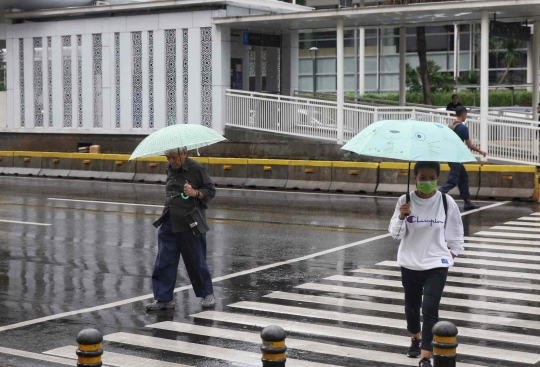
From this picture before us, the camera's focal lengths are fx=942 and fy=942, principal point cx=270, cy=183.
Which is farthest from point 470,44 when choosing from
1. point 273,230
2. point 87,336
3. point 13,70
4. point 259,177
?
point 87,336

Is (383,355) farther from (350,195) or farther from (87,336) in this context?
(350,195)

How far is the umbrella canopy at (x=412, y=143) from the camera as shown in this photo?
7234 mm

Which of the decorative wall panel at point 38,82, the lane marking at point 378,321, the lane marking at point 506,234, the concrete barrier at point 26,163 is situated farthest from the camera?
the decorative wall panel at point 38,82

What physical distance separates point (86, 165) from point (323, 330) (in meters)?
20.4

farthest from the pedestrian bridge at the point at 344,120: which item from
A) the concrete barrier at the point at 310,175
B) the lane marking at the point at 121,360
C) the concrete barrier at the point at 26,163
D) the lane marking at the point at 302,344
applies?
the lane marking at the point at 121,360

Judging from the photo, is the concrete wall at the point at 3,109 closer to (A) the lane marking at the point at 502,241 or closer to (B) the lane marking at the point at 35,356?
(A) the lane marking at the point at 502,241

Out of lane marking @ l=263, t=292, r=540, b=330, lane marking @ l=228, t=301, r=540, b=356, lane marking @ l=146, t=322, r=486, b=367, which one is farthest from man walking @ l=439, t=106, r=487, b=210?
lane marking @ l=146, t=322, r=486, b=367

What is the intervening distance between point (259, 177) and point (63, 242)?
31.1ft

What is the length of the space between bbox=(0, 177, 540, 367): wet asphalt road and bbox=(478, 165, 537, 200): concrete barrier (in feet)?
1.92

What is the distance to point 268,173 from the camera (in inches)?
954

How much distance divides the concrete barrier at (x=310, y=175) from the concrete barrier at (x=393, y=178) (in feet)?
4.85

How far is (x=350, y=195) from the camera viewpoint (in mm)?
22359

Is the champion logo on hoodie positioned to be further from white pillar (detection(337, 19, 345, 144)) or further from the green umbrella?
white pillar (detection(337, 19, 345, 144))

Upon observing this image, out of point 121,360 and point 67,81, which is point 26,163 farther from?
point 121,360
